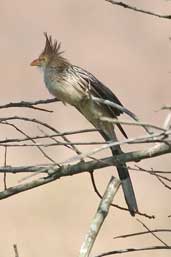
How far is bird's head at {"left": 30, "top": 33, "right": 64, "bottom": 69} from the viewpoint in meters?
1.98

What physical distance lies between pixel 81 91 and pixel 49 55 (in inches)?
7.3

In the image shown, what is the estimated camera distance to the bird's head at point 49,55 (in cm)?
198

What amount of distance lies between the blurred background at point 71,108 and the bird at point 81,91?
248 centimetres

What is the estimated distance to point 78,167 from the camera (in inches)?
62.4

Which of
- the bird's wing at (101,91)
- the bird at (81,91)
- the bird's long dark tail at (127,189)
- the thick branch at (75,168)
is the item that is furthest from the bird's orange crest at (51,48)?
the thick branch at (75,168)

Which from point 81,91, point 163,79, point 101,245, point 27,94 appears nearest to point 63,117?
point 27,94

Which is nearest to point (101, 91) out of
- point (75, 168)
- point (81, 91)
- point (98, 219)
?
point (81, 91)

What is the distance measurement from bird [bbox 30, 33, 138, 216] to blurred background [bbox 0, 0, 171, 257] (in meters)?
2.48

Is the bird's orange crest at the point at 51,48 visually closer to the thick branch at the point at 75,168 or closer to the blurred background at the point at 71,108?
the thick branch at the point at 75,168

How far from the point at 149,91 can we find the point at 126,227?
1062 mm

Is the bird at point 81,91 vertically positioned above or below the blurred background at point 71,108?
below

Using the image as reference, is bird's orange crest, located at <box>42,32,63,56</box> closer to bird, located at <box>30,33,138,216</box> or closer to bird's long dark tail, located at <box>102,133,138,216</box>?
bird, located at <box>30,33,138,216</box>

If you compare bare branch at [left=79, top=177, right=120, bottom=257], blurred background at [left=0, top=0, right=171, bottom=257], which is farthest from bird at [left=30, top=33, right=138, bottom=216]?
blurred background at [left=0, top=0, right=171, bottom=257]

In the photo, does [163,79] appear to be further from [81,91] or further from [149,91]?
[81,91]
